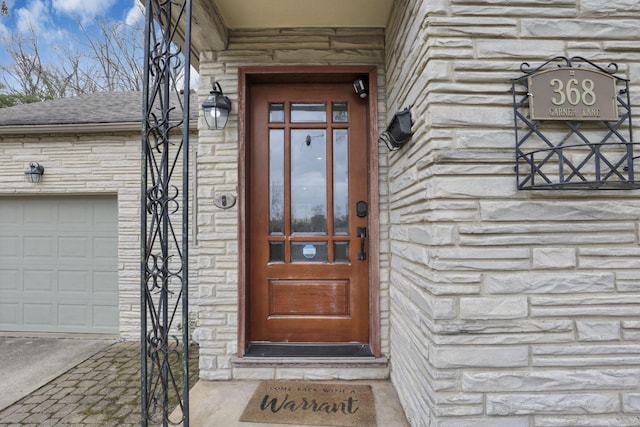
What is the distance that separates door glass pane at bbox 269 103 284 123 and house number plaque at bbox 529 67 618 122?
5.43ft

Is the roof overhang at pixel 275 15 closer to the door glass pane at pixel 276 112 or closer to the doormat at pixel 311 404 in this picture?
the door glass pane at pixel 276 112

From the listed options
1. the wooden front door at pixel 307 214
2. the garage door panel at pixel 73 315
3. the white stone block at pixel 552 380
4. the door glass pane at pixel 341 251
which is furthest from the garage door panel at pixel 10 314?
the white stone block at pixel 552 380

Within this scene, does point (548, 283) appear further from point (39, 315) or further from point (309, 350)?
point (39, 315)

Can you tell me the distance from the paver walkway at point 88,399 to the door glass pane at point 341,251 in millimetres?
1486

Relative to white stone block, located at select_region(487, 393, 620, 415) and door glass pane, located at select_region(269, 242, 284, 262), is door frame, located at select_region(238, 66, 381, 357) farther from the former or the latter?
white stone block, located at select_region(487, 393, 620, 415)

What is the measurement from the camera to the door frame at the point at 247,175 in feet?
7.66

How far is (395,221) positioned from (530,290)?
0.89m

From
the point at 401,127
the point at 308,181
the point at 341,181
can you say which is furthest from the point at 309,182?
the point at 401,127

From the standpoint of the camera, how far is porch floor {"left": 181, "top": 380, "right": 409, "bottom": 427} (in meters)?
1.86

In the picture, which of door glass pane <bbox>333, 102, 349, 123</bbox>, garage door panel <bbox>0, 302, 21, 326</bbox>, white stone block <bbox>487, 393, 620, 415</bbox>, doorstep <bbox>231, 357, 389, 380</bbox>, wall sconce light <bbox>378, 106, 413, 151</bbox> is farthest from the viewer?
garage door panel <bbox>0, 302, 21, 326</bbox>

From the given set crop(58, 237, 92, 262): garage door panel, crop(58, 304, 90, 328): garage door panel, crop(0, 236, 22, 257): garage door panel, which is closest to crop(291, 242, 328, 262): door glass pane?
crop(58, 237, 92, 262): garage door panel

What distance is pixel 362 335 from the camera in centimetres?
244

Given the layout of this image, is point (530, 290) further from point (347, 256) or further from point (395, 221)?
point (347, 256)

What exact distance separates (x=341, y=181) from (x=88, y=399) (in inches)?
96.7
